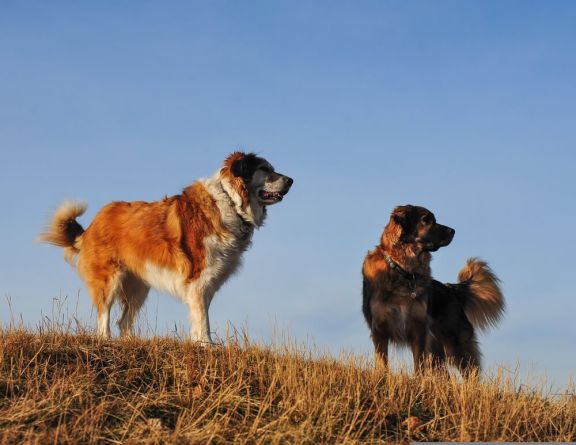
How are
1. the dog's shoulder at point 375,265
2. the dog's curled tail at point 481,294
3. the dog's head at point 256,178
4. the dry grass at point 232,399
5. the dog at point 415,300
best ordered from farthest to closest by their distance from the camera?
the dog's curled tail at point 481,294 → the dog's head at point 256,178 → the dog's shoulder at point 375,265 → the dog at point 415,300 → the dry grass at point 232,399

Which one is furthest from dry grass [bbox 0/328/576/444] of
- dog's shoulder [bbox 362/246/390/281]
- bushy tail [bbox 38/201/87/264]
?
bushy tail [bbox 38/201/87/264]

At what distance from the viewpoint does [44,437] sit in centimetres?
556

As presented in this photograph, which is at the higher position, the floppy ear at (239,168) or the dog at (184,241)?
the floppy ear at (239,168)

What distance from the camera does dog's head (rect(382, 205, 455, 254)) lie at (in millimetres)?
9641

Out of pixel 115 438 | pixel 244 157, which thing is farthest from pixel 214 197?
pixel 115 438

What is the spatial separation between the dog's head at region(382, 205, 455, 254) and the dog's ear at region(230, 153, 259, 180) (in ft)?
6.34

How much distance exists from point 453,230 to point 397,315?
150cm

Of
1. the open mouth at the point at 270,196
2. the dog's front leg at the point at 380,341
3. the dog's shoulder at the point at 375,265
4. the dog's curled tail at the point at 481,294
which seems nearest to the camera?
the dog's front leg at the point at 380,341

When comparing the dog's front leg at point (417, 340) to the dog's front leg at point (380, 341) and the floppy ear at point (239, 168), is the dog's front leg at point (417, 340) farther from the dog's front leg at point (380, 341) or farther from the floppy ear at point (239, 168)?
the floppy ear at point (239, 168)

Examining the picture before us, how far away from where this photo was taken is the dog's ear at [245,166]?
964 centimetres

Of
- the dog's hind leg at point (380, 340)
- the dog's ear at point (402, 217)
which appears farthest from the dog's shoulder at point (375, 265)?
the dog's hind leg at point (380, 340)

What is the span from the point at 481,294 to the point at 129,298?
498 centimetres

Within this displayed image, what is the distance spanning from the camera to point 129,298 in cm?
1017

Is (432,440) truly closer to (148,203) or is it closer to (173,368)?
(173,368)
